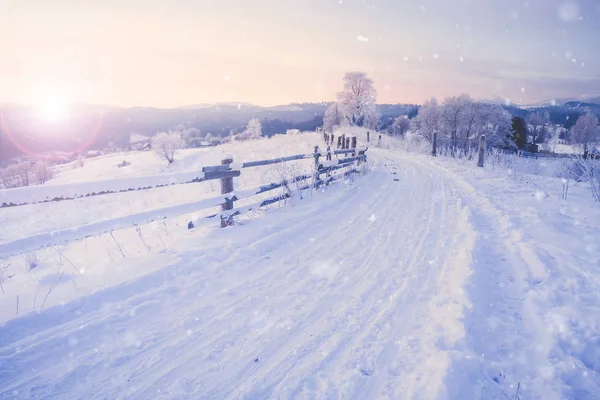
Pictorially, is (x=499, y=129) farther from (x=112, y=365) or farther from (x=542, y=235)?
(x=112, y=365)

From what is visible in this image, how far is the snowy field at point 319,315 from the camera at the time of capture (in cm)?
237

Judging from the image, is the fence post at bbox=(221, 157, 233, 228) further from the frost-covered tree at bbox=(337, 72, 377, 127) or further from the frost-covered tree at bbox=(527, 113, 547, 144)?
the frost-covered tree at bbox=(527, 113, 547, 144)

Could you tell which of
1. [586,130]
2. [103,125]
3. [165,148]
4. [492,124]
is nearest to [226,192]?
[165,148]

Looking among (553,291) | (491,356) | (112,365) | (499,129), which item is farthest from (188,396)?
(499,129)

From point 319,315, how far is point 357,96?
209ft

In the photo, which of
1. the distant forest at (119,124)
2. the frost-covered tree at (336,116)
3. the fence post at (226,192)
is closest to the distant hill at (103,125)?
the distant forest at (119,124)

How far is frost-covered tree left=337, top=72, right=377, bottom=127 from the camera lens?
61.2 metres

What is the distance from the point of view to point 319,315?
10.6ft

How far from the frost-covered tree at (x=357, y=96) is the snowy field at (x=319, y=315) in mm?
59026

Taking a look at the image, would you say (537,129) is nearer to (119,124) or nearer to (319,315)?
(319,315)

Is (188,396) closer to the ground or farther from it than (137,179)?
Result: closer to the ground

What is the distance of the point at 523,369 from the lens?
7.92 ft

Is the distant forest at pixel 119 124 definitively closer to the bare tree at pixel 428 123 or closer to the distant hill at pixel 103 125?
the distant hill at pixel 103 125

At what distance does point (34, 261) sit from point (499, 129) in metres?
49.1
